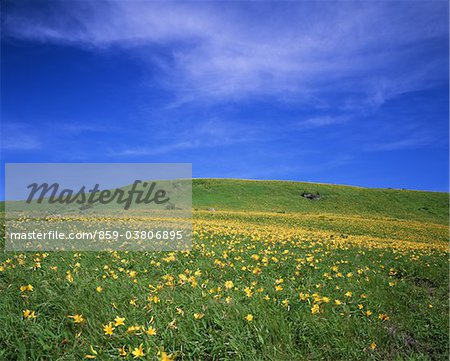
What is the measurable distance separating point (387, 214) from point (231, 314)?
188ft

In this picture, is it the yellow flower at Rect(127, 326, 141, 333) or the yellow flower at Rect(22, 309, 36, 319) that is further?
the yellow flower at Rect(22, 309, 36, 319)

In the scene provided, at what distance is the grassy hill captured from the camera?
56344 millimetres

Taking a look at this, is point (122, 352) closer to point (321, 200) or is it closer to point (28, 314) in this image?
point (28, 314)

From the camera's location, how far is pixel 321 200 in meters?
63.0

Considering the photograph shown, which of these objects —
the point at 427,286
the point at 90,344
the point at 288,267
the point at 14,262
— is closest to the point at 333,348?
the point at 90,344

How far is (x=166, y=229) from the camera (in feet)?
49.9

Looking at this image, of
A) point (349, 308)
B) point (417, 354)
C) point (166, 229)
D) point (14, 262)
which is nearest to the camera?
point (417, 354)

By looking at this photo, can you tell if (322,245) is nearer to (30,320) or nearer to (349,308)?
(349,308)

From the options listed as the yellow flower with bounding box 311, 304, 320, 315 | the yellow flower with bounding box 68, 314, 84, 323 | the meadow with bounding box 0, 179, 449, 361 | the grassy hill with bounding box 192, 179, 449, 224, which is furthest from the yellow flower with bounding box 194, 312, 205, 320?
the grassy hill with bounding box 192, 179, 449, 224

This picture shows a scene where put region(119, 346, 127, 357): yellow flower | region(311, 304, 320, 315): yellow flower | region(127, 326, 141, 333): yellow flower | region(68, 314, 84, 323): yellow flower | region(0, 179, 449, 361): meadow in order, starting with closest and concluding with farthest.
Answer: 1. region(119, 346, 127, 357): yellow flower
2. region(127, 326, 141, 333): yellow flower
3. region(0, 179, 449, 361): meadow
4. region(68, 314, 84, 323): yellow flower
5. region(311, 304, 320, 315): yellow flower

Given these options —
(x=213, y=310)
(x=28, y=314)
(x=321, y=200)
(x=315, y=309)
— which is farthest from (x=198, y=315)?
(x=321, y=200)

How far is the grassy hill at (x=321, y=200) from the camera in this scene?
5634cm

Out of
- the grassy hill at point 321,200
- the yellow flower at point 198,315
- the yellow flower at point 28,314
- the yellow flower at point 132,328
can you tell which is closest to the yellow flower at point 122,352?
the yellow flower at point 132,328

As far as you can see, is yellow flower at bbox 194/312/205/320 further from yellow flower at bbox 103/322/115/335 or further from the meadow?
yellow flower at bbox 103/322/115/335
